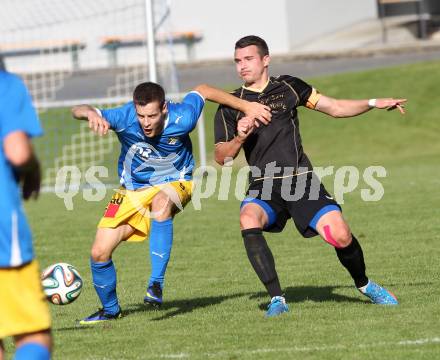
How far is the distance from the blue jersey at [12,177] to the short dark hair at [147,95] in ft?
9.87

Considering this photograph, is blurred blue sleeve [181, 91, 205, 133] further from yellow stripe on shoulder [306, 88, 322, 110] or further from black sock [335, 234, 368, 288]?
black sock [335, 234, 368, 288]

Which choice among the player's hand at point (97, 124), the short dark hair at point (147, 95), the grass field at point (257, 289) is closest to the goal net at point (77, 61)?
the grass field at point (257, 289)

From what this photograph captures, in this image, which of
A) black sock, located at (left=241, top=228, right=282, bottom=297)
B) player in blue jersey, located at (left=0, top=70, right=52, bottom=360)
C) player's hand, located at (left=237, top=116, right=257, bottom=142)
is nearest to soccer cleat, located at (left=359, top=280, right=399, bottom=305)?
black sock, located at (left=241, top=228, right=282, bottom=297)

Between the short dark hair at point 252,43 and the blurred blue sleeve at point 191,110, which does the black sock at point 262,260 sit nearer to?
the blurred blue sleeve at point 191,110

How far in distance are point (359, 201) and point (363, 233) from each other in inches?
134

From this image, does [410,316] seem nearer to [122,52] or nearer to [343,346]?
[343,346]

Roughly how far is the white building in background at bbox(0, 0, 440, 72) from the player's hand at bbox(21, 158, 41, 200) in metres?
23.8

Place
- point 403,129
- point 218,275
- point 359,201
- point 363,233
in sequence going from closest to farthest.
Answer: point 218,275 → point 363,233 → point 359,201 → point 403,129

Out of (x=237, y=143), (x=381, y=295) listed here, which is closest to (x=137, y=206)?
(x=237, y=143)

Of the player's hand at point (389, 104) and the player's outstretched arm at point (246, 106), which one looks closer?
the player's outstretched arm at point (246, 106)

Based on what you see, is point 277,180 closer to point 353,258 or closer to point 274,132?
point 274,132

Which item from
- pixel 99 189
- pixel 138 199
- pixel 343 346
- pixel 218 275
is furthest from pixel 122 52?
pixel 343 346

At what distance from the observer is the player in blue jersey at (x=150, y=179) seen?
26.6ft

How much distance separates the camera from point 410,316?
762 cm
